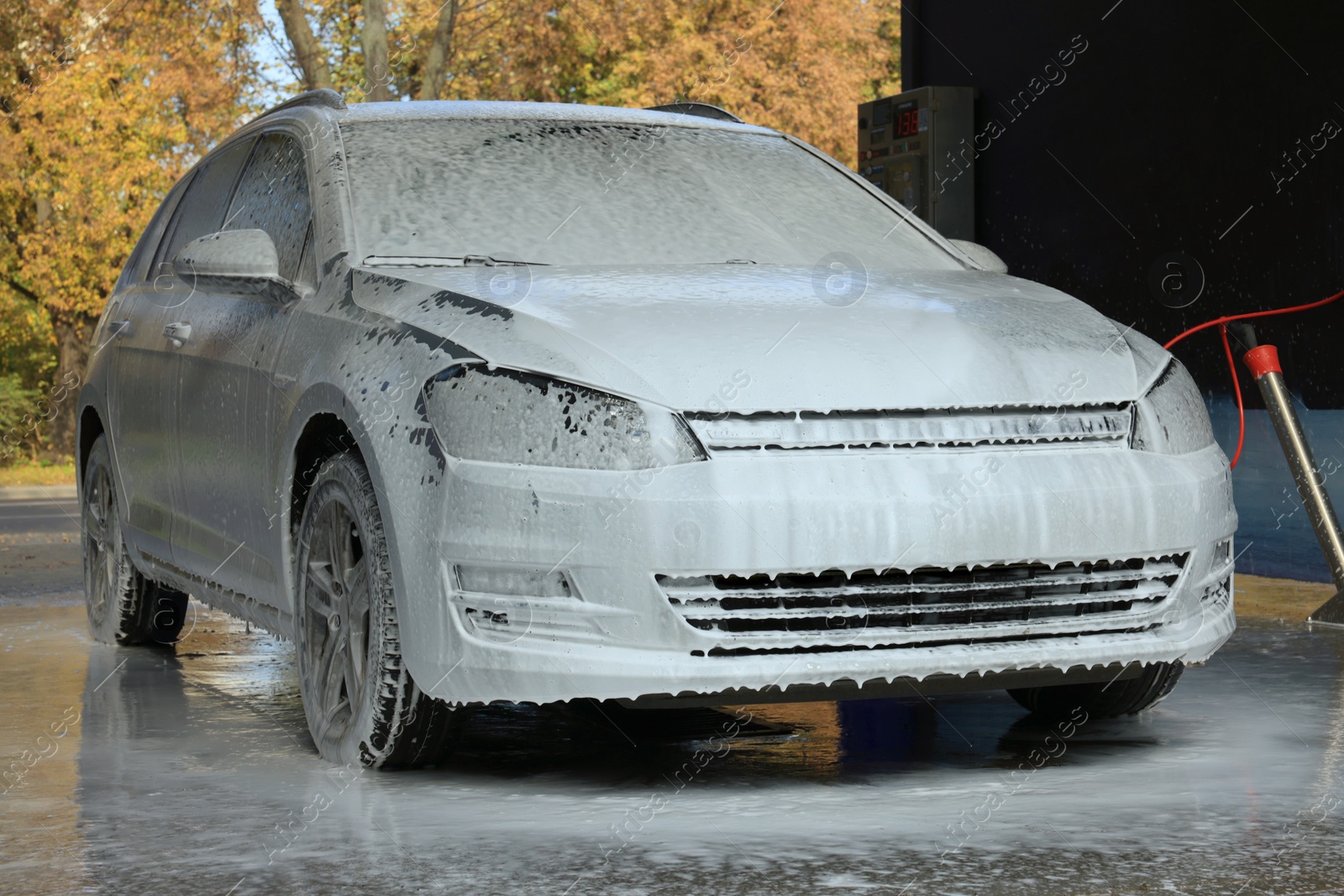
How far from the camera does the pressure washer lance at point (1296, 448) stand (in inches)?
309

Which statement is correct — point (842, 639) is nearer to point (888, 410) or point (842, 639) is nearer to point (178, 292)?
point (888, 410)

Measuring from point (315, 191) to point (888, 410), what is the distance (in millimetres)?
1963

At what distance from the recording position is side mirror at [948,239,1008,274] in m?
6.05

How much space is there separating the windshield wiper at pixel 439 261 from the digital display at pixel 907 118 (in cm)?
808

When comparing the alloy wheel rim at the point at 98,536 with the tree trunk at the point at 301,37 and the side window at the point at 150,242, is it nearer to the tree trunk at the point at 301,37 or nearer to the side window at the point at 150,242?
the side window at the point at 150,242

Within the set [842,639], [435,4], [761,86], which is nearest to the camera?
[842,639]

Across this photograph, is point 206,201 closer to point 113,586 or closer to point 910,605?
point 113,586

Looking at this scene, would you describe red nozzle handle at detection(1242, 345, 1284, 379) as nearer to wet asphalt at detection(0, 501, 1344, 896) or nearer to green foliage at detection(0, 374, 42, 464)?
wet asphalt at detection(0, 501, 1344, 896)

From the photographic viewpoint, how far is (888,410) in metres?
4.44

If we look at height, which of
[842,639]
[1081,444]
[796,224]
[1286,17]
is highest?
[1286,17]

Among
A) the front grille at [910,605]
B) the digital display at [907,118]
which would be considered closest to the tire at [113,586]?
the front grille at [910,605]

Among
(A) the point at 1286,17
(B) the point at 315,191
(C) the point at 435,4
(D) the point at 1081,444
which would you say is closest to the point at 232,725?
(B) the point at 315,191

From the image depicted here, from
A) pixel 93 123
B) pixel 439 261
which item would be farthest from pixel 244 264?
pixel 93 123

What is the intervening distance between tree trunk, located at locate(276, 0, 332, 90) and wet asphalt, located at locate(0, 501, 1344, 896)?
19364 mm
